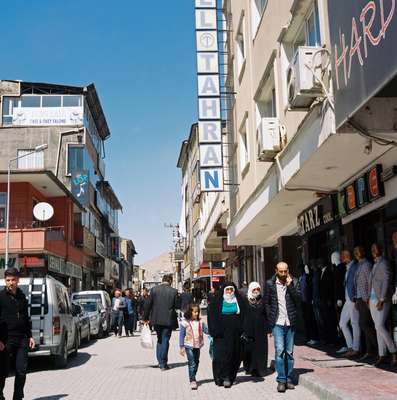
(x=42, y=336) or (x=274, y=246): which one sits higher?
(x=274, y=246)

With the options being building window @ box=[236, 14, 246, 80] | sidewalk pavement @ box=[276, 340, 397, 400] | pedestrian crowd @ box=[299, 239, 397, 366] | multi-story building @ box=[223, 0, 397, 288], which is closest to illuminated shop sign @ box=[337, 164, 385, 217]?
multi-story building @ box=[223, 0, 397, 288]

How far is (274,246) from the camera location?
2198cm

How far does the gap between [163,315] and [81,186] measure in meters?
33.3

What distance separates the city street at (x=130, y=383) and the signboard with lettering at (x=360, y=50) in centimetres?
400

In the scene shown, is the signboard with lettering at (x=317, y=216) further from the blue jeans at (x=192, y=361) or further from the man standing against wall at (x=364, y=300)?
the blue jeans at (x=192, y=361)

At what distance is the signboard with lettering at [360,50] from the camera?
5434mm

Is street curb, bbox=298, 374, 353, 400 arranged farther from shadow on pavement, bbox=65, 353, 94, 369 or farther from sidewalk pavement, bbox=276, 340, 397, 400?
shadow on pavement, bbox=65, 353, 94, 369

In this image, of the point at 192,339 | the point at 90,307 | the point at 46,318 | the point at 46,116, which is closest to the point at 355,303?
the point at 192,339

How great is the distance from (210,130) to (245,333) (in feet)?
36.6

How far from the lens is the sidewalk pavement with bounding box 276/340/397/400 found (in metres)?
7.20

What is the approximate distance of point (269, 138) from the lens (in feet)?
40.1

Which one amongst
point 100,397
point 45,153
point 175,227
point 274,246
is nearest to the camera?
point 100,397

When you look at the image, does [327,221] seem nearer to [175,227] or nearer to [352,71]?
[352,71]

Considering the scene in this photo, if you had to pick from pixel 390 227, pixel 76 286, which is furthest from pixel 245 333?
pixel 76 286
